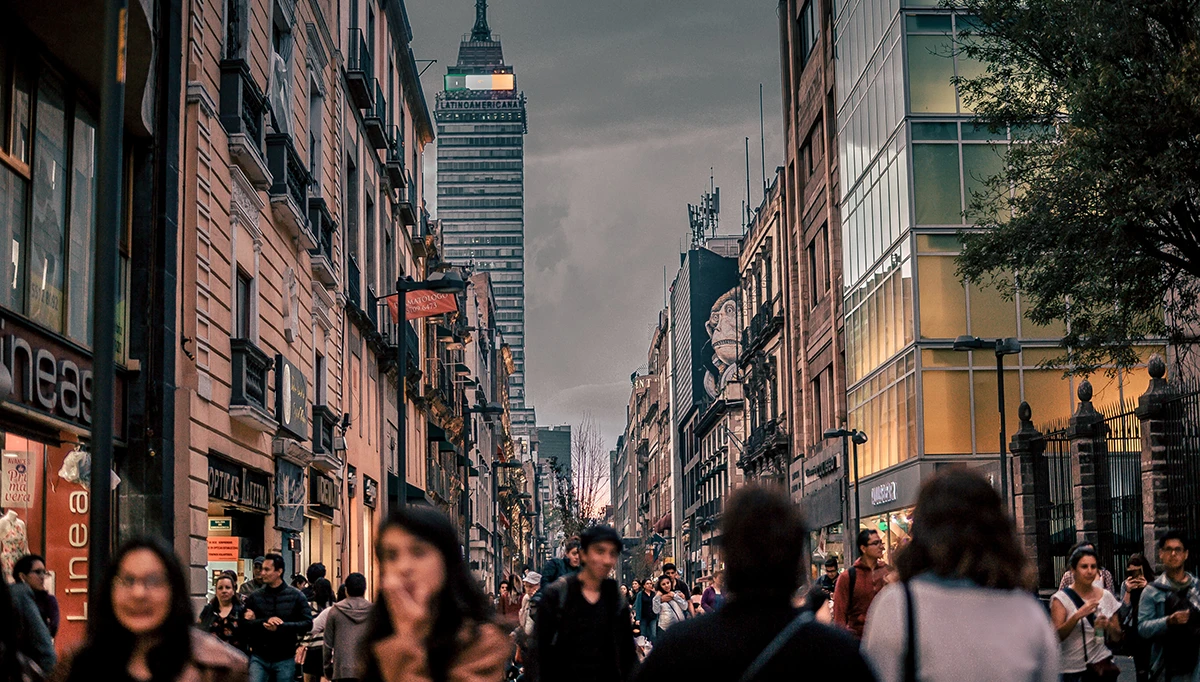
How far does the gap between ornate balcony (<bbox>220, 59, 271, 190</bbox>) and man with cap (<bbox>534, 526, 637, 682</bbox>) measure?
12755mm

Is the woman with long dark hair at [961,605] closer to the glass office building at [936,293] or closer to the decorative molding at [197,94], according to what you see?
the decorative molding at [197,94]

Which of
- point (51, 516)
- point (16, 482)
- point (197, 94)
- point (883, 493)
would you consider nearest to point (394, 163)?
point (883, 493)

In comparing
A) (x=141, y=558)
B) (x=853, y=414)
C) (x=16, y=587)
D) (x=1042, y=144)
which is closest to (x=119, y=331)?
(x=16, y=587)

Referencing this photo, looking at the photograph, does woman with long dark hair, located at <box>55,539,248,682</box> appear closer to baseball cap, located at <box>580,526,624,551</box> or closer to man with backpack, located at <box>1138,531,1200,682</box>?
baseball cap, located at <box>580,526,624,551</box>

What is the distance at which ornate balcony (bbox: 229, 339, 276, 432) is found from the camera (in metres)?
19.3

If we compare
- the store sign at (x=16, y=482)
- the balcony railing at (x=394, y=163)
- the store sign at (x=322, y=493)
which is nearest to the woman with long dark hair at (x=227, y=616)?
the store sign at (x=16, y=482)

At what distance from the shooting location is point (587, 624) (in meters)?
7.97

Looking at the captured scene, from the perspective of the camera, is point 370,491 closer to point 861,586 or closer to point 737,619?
point 861,586

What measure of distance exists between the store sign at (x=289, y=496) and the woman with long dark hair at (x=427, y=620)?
1914 cm

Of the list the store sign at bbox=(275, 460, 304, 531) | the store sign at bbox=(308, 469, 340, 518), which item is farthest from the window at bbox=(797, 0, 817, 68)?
the store sign at bbox=(275, 460, 304, 531)

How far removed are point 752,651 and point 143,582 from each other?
191 centimetres

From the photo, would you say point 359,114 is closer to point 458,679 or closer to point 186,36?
point 186,36

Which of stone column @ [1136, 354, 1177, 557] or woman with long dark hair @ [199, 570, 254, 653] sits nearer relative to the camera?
woman with long dark hair @ [199, 570, 254, 653]

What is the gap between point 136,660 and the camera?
4.40m
